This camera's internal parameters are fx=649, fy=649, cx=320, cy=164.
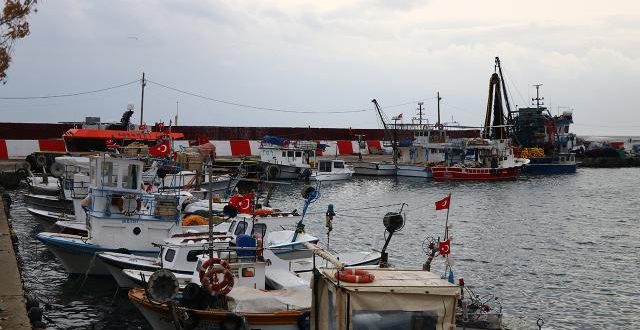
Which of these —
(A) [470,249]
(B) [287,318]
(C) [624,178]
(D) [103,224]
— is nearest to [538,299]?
(A) [470,249]

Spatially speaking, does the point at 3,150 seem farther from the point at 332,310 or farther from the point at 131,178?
the point at 332,310

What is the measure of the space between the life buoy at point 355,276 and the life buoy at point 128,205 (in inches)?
610

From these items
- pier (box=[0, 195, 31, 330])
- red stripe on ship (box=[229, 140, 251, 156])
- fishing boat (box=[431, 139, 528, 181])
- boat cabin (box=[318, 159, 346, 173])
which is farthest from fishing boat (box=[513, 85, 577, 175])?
pier (box=[0, 195, 31, 330])

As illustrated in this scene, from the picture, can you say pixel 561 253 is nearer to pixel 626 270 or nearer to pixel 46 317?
pixel 626 270

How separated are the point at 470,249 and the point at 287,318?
68.3 feet

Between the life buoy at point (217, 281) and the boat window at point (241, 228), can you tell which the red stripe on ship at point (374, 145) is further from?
the life buoy at point (217, 281)

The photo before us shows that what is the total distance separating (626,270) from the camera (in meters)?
29.8

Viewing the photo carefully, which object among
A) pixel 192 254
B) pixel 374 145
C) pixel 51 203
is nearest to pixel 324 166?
pixel 374 145

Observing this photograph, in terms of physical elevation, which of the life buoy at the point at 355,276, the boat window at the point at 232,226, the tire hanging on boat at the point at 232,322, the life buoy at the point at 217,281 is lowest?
the tire hanging on boat at the point at 232,322

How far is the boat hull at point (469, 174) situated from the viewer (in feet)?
253

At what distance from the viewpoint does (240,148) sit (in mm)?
81938

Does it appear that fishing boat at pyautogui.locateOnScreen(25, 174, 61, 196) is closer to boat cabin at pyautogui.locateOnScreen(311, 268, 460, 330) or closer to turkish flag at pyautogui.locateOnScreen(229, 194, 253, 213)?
turkish flag at pyautogui.locateOnScreen(229, 194, 253, 213)

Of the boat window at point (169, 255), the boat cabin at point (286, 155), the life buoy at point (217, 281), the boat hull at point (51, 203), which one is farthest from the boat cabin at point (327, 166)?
the life buoy at point (217, 281)

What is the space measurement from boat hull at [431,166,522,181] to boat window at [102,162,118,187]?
55780mm
